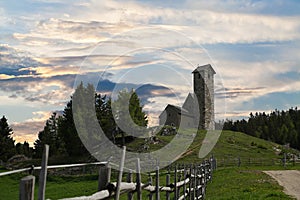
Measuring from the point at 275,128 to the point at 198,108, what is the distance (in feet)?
81.4

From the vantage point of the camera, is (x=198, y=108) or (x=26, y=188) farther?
(x=198, y=108)

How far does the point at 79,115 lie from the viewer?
2389 inches

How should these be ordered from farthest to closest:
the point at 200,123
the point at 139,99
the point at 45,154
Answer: the point at 200,123, the point at 139,99, the point at 45,154

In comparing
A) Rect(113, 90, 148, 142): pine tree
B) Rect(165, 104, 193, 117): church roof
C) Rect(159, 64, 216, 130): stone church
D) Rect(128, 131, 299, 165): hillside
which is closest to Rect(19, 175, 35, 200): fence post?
Rect(128, 131, 299, 165): hillside

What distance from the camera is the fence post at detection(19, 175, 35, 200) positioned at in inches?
139

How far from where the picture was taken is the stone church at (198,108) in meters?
92.8

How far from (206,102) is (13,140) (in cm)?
3678

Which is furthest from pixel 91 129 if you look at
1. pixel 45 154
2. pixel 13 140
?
pixel 45 154

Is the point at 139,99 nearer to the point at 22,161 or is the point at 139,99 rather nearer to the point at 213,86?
the point at 22,161

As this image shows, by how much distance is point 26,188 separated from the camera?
3602mm

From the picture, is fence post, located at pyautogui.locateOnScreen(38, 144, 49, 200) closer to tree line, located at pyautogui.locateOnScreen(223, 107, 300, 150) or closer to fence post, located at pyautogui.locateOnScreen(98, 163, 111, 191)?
fence post, located at pyautogui.locateOnScreen(98, 163, 111, 191)

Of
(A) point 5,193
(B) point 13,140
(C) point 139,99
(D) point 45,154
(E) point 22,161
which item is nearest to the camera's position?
(D) point 45,154

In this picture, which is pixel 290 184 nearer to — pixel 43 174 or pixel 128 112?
pixel 43 174

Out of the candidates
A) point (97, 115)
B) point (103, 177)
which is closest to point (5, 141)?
point (97, 115)
